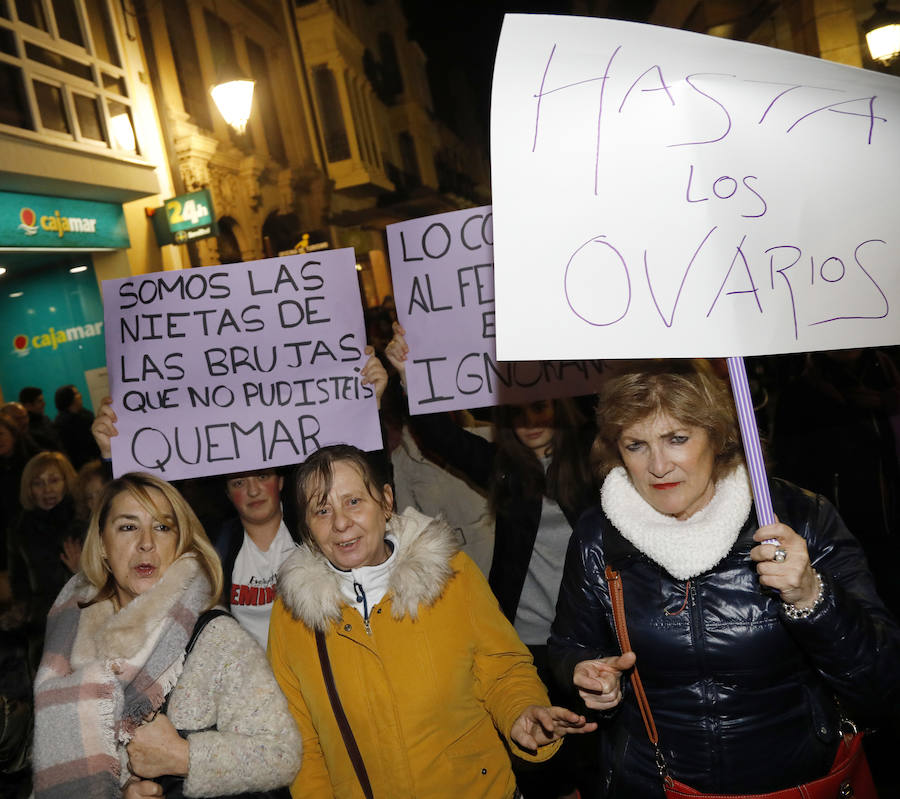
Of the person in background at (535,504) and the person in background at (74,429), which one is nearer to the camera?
the person in background at (535,504)

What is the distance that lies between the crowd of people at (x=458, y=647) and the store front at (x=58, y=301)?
767 cm

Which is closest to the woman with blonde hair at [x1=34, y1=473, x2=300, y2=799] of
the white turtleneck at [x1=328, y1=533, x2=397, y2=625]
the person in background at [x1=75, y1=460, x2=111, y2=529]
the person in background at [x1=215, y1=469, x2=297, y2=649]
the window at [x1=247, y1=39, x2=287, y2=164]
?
the white turtleneck at [x1=328, y1=533, x2=397, y2=625]

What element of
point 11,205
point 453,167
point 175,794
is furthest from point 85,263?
point 453,167

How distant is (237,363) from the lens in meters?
3.26

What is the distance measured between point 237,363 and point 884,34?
224 inches

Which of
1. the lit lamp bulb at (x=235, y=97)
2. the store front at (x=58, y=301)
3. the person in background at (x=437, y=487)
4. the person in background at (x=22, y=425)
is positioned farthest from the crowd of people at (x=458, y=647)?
the store front at (x=58, y=301)

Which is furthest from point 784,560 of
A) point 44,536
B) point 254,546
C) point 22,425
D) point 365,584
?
point 22,425

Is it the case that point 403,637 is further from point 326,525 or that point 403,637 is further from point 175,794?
point 175,794

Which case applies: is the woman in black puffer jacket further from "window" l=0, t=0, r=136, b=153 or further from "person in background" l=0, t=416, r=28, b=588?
"window" l=0, t=0, r=136, b=153

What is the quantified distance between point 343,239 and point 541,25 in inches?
899

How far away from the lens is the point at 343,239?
2378 cm

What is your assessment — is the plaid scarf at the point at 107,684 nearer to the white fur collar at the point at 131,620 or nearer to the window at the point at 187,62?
the white fur collar at the point at 131,620

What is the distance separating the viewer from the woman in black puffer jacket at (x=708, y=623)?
1.84m

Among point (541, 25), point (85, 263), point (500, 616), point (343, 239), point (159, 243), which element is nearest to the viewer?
point (541, 25)
